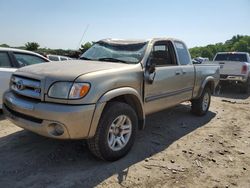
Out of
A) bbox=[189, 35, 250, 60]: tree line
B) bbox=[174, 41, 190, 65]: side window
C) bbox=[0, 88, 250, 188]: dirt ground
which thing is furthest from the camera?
bbox=[189, 35, 250, 60]: tree line

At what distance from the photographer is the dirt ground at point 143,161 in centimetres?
355

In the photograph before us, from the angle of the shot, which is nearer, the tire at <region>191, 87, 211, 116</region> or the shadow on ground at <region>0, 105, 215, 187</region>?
the shadow on ground at <region>0, 105, 215, 187</region>

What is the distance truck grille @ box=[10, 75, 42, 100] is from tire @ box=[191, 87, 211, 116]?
4.31m

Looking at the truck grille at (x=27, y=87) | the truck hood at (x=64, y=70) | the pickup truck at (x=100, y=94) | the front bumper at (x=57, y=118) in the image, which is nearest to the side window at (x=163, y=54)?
the pickup truck at (x=100, y=94)

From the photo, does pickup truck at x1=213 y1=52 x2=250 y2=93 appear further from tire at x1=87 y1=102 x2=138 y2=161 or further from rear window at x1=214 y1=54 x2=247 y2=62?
tire at x1=87 y1=102 x2=138 y2=161

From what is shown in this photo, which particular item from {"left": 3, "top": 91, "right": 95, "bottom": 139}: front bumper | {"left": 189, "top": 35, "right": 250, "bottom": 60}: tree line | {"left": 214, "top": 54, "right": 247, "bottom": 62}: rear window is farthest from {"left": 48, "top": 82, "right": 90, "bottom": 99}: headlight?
{"left": 189, "top": 35, "right": 250, "bottom": 60}: tree line

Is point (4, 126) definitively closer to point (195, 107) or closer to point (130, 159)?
point (130, 159)

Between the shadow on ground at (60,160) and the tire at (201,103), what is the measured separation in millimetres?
1526

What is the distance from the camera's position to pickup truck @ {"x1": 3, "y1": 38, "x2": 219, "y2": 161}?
137 inches

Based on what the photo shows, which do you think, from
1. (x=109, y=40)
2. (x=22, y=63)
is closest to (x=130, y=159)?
(x=109, y=40)

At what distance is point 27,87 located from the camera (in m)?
3.85

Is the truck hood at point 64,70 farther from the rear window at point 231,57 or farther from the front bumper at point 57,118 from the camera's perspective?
the rear window at point 231,57

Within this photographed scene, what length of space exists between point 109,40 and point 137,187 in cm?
294

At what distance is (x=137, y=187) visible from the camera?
3434 mm
